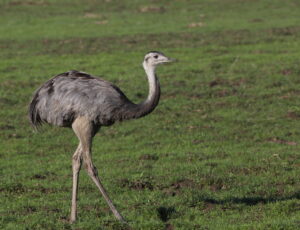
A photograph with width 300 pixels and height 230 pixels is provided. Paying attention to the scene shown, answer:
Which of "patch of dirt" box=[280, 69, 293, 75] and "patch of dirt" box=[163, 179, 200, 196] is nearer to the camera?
"patch of dirt" box=[163, 179, 200, 196]

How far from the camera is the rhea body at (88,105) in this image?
901 centimetres

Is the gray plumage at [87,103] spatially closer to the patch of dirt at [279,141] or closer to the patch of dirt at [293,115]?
the patch of dirt at [279,141]

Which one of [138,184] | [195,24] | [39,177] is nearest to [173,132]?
[39,177]

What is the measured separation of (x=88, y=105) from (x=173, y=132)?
5.23 m

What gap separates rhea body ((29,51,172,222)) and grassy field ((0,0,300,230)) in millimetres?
919

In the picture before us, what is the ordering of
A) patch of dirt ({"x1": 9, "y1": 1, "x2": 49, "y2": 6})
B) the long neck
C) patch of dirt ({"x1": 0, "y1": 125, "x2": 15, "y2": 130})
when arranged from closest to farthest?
the long neck → patch of dirt ({"x1": 0, "y1": 125, "x2": 15, "y2": 130}) → patch of dirt ({"x1": 9, "y1": 1, "x2": 49, "y2": 6})

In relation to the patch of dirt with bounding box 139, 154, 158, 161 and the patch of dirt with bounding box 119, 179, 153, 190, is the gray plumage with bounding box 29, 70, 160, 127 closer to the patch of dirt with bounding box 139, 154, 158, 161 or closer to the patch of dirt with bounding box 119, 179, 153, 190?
the patch of dirt with bounding box 119, 179, 153, 190

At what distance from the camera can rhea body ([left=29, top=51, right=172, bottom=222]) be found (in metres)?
9.01

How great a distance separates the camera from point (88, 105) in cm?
900

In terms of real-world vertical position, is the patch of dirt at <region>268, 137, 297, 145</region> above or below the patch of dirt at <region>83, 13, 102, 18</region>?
below

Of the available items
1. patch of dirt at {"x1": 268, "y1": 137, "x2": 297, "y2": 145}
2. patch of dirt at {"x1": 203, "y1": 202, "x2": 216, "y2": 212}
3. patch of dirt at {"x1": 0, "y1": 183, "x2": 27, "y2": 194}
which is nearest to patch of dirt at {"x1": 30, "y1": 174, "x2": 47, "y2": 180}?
patch of dirt at {"x1": 0, "y1": 183, "x2": 27, "y2": 194}

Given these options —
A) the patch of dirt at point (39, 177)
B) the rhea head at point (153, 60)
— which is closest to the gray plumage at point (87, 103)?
the rhea head at point (153, 60)

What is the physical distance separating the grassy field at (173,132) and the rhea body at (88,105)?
92 centimetres

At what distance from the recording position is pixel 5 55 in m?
23.3
